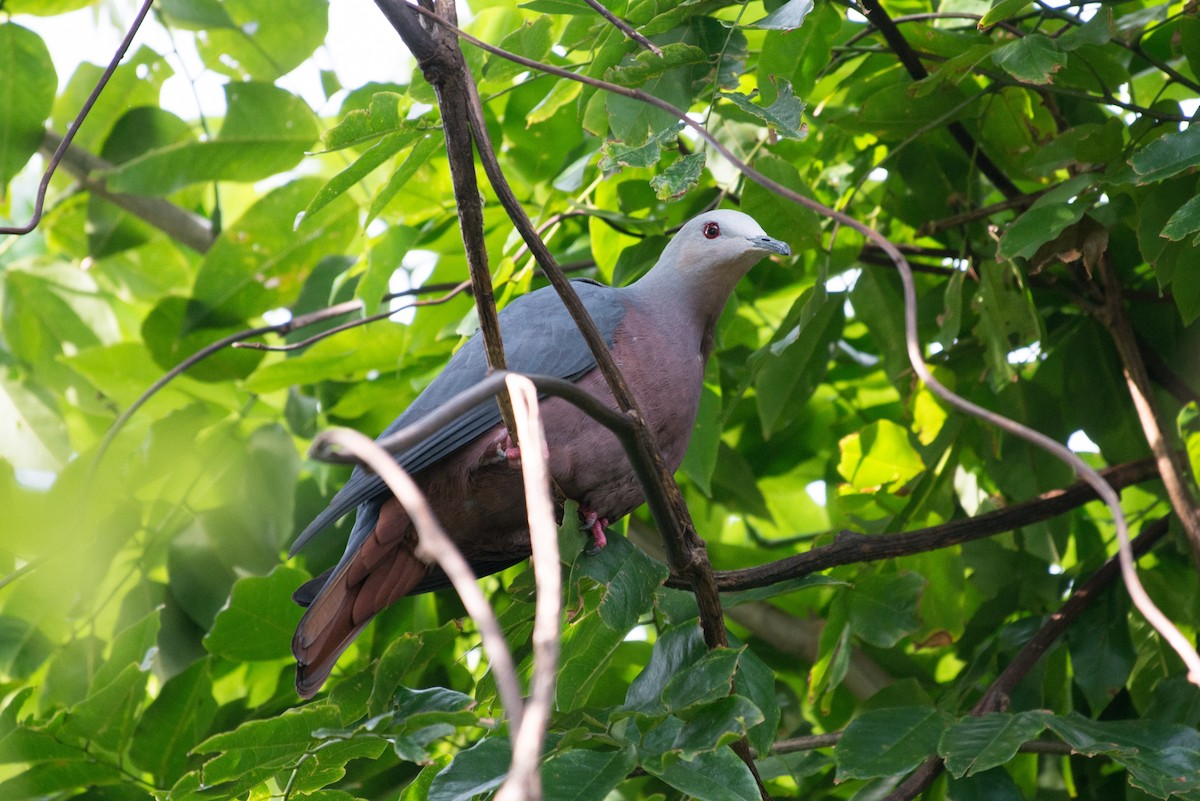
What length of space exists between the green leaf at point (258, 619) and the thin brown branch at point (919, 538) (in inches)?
41.8

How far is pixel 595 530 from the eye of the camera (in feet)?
8.61

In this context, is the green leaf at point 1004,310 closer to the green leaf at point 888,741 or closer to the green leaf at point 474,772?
the green leaf at point 888,741

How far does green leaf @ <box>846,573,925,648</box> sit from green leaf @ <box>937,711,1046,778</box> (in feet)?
1.39

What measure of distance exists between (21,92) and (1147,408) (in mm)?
3232

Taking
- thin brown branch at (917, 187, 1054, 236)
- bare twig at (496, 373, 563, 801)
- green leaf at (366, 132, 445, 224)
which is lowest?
thin brown branch at (917, 187, 1054, 236)

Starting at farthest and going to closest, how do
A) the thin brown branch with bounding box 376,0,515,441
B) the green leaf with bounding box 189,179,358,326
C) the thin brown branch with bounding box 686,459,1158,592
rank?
the green leaf with bounding box 189,179,358,326 → the thin brown branch with bounding box 686,459,1158,592 → the thin brown branch with bounding box 376,0,515,441

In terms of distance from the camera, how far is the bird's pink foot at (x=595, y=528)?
251 cm

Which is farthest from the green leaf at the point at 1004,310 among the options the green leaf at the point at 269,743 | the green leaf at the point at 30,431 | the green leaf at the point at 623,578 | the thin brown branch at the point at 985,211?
the green leaf at the point at 30,431

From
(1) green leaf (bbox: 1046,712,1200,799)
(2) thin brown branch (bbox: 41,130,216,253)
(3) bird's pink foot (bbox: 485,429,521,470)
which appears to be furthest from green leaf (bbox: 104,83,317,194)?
(1) green leaf (bbox: 1046,712,1200,799)

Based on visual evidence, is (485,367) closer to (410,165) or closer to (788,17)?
(410,165)

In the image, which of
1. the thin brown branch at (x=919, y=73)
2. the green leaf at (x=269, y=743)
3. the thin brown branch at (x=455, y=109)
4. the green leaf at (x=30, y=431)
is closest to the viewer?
the thin brown branch at (x=455, y=109)

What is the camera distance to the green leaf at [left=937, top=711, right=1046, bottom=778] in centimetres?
222

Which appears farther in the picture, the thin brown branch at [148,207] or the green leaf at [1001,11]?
the thin brown branch at [148,207]

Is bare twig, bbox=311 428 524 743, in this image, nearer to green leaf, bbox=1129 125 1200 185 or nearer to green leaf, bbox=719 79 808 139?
green leaf, bbox=719 79 808 139
